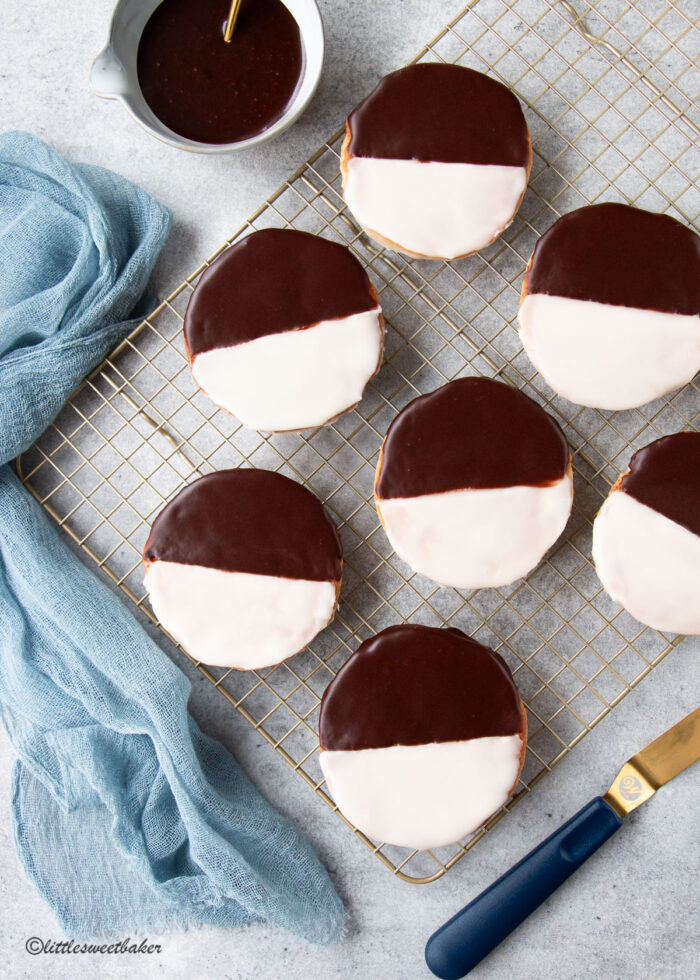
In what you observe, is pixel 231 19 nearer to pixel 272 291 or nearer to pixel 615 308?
pixel 272 291

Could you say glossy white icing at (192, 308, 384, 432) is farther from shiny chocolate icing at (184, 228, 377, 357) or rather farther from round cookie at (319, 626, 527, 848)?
round cookie at (319, 626, 527, 848)

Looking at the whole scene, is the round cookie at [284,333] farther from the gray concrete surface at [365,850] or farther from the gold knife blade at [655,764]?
the gold knife blade at [655,764]

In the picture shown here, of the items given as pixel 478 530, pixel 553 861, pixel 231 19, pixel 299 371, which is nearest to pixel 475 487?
pixel 478 530

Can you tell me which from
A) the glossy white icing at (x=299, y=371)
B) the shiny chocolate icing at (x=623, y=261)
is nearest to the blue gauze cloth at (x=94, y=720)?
the glossy white icing at (x=299, y=371)

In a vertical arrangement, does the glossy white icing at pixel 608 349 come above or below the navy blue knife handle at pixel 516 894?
above

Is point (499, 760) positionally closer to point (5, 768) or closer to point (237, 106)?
point (5, 768)

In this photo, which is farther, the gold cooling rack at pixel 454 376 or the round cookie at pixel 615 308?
the gold cooling rack at pixel 454 376

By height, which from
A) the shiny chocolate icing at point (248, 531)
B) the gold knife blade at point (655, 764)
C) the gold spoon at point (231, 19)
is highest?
the gold spoon at point (231, 19)

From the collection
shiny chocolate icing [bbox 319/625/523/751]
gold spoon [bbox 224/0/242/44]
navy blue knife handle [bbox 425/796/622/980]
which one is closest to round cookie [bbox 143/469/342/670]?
shiny chocolate icing [bbox 319/625/523/751]
